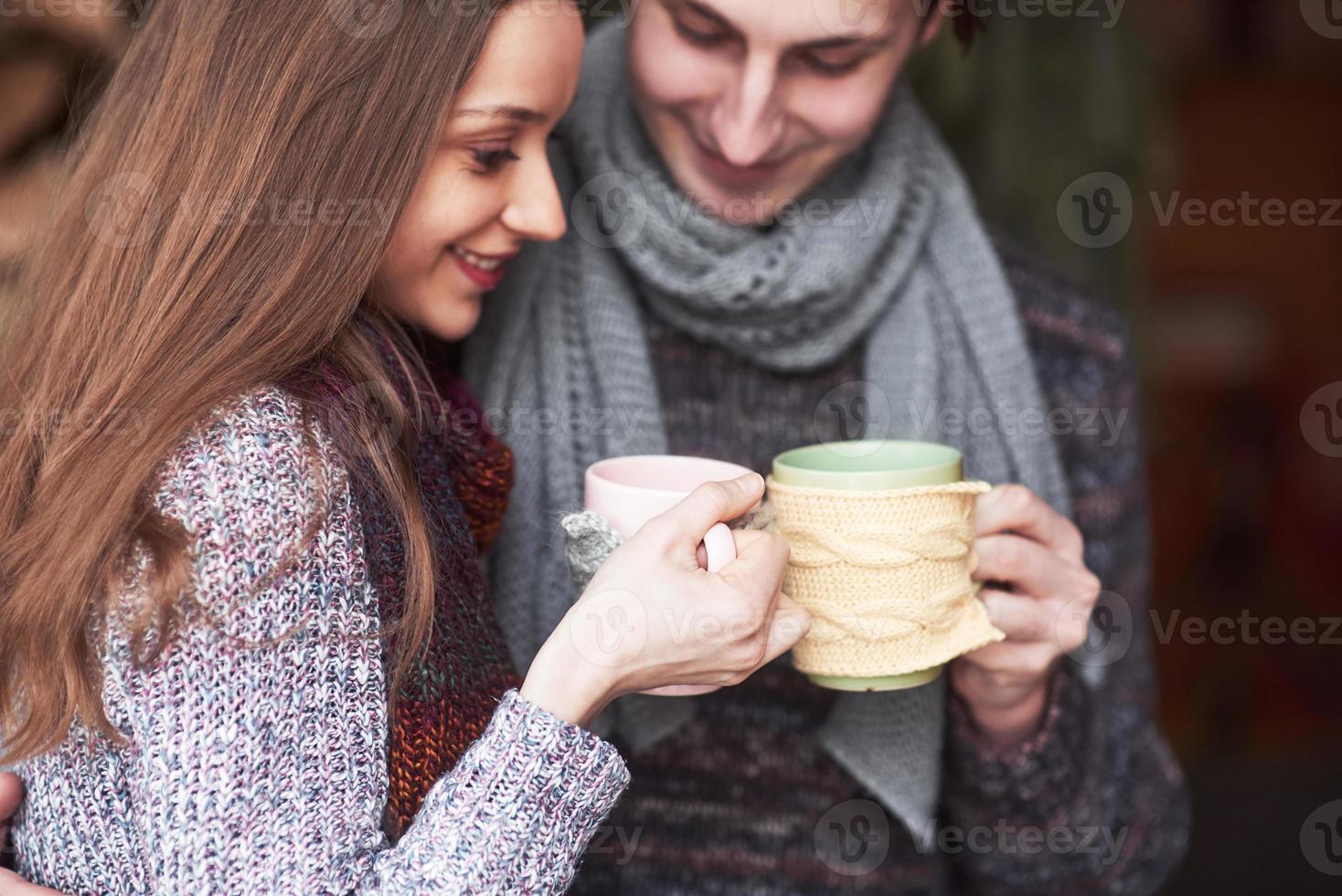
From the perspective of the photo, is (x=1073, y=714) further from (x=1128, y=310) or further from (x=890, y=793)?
(x=1128, y=310)

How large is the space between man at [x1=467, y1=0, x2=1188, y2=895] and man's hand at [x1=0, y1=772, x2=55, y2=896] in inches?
16.1

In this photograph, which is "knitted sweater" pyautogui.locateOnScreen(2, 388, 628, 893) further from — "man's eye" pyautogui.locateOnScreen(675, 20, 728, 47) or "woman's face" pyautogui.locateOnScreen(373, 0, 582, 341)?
"man's eye" pyautogui.locateOnScreen(675, 20, 728, 47)

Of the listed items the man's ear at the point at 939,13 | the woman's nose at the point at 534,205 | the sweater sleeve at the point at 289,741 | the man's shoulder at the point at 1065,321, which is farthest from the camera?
the man's shoulder at the point at 1065,321

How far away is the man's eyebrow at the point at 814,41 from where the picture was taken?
986 millimetres

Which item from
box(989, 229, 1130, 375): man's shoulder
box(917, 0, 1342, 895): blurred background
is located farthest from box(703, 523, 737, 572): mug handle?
box(917, 0, 1342, 895): blurred background

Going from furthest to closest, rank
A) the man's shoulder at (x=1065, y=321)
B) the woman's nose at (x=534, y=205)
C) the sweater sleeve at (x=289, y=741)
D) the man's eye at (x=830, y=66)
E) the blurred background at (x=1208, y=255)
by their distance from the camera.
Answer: the blurred background at (x=1208, y=255) → the man's shoulder at (x=1065, y=321) → the man's eye at (x=830, y=66) → the woman's nose at (x=534, y=205) → the sweater sleeve at (x=289, y=741)

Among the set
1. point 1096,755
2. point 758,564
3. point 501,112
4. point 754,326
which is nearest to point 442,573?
point 758,564

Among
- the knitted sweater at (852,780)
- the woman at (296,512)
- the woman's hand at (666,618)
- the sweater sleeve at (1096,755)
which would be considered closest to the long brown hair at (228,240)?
the woman at (296,512)

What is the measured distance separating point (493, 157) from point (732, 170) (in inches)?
10.7

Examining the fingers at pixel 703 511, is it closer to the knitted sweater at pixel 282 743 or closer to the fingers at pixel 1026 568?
the knitted sweater at pixel 282 743

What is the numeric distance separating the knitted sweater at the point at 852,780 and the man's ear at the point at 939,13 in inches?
12.1

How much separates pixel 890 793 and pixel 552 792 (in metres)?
0.48

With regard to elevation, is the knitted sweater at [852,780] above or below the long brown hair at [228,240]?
below

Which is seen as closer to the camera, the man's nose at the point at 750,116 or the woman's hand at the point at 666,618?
the woman's hand at the point at 666,618
